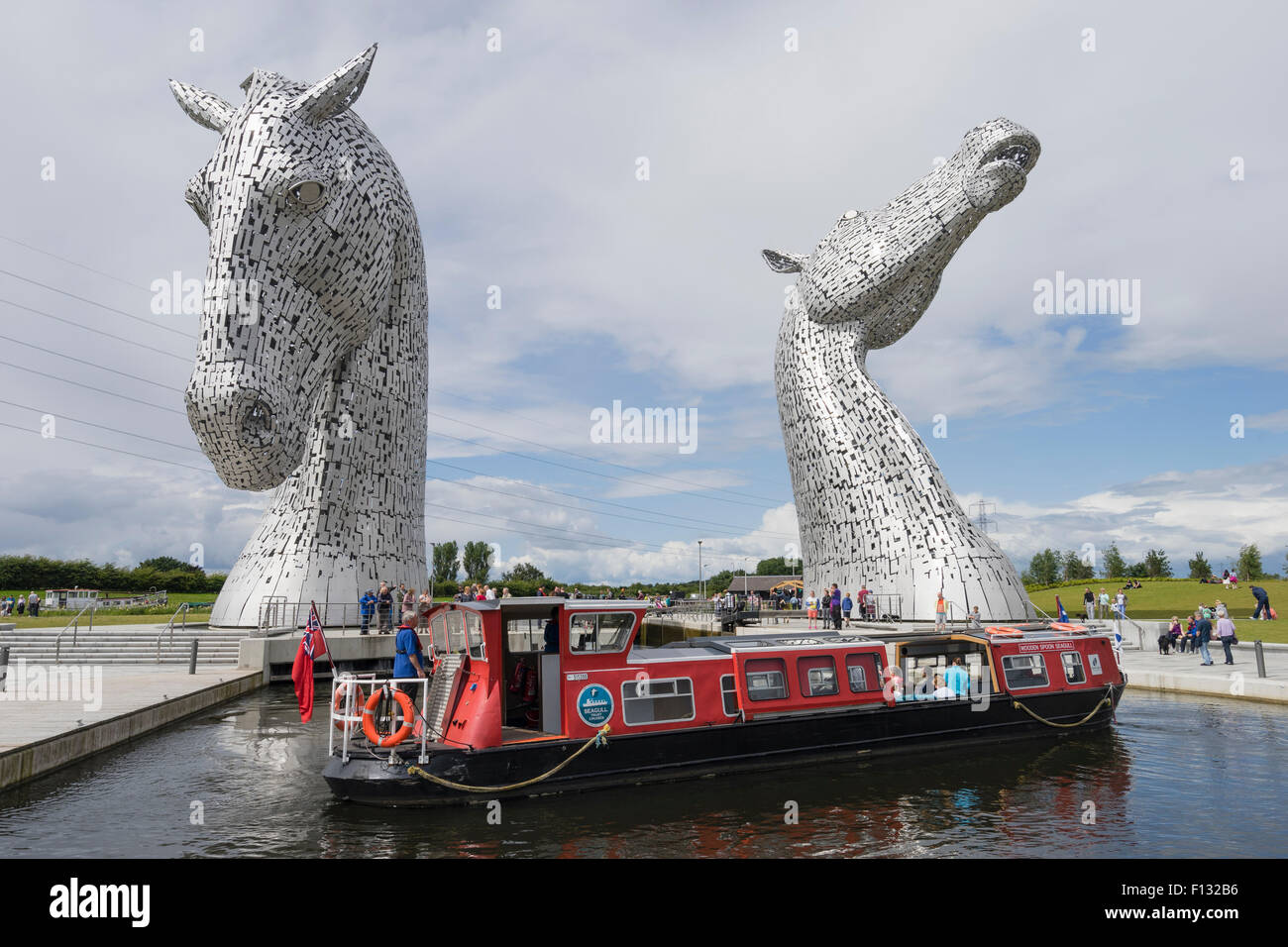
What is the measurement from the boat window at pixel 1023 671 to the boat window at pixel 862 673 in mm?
2854

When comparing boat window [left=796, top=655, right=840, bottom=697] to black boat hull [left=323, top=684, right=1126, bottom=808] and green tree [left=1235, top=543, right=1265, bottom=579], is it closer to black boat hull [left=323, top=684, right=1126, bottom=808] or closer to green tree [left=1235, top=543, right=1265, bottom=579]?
black boat hull [left=323, top=684, right=1126, bottom=808]

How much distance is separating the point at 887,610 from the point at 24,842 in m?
21.4

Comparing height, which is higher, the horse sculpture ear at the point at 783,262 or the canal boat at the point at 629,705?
the horse sculpture ear at the point at 783,262

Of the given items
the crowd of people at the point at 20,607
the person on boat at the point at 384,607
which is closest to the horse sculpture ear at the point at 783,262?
the person on boat at the point at 384,607

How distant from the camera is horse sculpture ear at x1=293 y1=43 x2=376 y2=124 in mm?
19031

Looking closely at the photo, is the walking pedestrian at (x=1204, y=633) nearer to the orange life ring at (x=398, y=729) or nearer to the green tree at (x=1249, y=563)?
the orange life ring at (x=398, y=729)

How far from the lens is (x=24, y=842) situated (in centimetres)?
823

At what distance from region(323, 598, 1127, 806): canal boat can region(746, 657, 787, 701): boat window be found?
2 cm

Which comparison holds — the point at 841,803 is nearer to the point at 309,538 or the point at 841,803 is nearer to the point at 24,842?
the point at 24,842

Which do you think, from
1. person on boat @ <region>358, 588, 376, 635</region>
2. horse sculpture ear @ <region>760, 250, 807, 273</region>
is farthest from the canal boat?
horse sculpture ear @ <region>760, 250, 807, 273</region>

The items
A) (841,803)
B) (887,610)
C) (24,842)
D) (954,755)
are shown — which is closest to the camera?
(24,842)

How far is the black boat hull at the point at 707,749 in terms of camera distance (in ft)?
33.0
